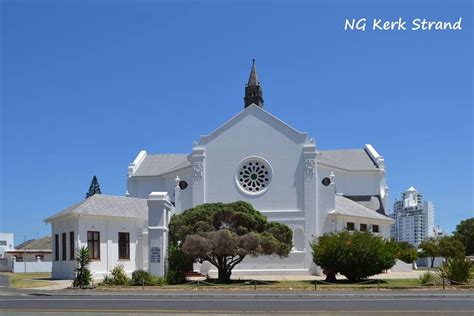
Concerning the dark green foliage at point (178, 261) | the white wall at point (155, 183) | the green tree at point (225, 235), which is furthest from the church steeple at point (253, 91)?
the dark green foliage at point (178, 261)

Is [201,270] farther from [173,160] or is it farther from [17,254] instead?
[17,254]

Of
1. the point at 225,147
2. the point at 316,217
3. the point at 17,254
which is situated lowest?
the point at 17,254

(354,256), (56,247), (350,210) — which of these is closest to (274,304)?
(354,256)

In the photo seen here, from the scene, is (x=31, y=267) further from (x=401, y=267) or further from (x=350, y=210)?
(x=401, y=267)

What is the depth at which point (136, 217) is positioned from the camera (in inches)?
1889

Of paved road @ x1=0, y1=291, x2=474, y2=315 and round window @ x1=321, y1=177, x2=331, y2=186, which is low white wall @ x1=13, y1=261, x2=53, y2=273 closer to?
round window @ x1=321, y1=177, x2=331, y2=186

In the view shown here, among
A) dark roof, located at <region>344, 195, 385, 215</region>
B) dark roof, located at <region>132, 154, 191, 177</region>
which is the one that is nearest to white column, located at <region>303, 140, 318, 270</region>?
dark roof, located at <region>344, 195, 385, 215</region>

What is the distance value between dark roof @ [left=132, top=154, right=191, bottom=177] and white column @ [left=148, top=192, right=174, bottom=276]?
99.4 ft

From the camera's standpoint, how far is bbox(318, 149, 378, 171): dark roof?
6938 cm

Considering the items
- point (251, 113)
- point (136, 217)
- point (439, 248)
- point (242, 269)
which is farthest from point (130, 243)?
point (439, 248)

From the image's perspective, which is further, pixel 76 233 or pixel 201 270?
pixel 201 270

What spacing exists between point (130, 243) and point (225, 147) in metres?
11.8

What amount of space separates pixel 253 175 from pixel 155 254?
1796 cm

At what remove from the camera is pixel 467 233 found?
92562 millimetres
